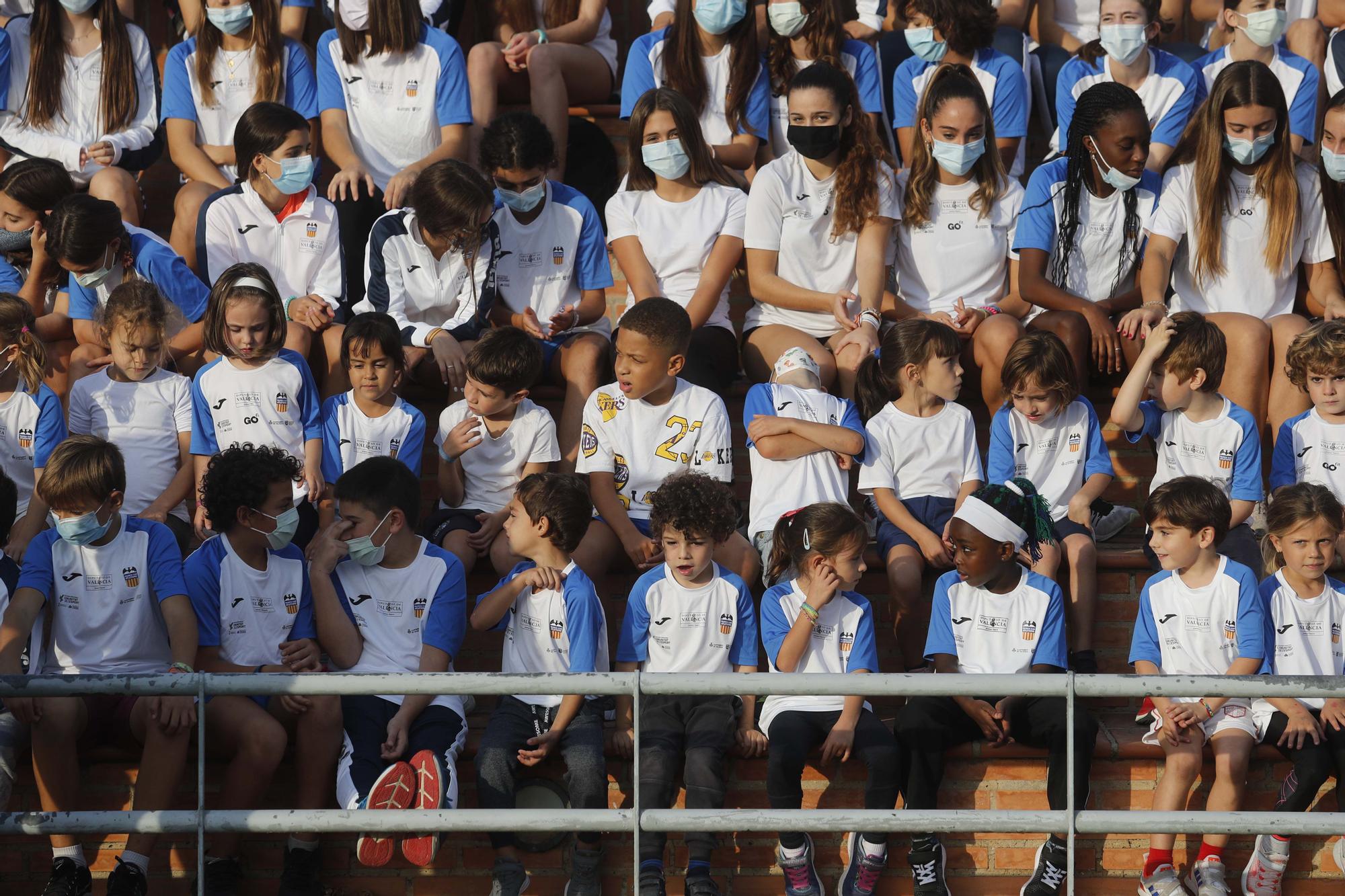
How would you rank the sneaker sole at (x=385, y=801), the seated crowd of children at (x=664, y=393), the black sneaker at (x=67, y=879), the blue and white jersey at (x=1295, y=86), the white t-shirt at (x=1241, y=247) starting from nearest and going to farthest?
the sneaker sole at (x=385, y=801) → the black sneaker at (x=67, y=879) → the seated crowd of children at (x=664, y=393) → the white t-shirt at (x=1241, y=247) → the blue and white jersey at (x=1295, y=86)

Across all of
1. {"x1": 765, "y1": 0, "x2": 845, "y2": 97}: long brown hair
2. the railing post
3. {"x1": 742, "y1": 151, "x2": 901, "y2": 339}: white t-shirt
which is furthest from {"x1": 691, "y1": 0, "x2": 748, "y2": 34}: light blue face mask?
the railing post

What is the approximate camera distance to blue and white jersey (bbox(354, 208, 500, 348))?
20.4 ft

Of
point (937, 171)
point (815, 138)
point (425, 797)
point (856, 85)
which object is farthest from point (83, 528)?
point (856, 85)

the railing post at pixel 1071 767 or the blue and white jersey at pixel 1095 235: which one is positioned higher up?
the blue and white jersey at pixel 1095 235

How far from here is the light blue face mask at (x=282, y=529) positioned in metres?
5.01

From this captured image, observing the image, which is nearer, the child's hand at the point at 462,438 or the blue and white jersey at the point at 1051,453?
the child's hand at the point at 462,438

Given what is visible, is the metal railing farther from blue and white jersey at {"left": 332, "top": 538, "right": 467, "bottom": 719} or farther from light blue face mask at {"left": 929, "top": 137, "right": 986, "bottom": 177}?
light blue face mask at {"left": 929, "top": 137, "right": 986, "bottom": 177}

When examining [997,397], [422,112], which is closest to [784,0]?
[422,112]

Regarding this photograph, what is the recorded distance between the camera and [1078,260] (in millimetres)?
6453

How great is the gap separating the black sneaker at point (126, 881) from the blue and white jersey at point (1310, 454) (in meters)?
4.03

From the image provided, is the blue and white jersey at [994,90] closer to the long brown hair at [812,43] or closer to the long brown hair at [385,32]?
the long brown hair at [812,43]

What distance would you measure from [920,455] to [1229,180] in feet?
6.29

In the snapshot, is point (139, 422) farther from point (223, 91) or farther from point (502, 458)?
point (223, 91)

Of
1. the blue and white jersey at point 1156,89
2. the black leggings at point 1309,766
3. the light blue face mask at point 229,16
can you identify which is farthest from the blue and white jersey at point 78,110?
the black leggings at point 1309,766
